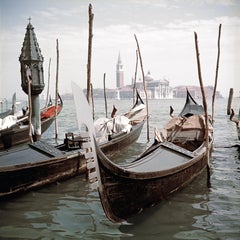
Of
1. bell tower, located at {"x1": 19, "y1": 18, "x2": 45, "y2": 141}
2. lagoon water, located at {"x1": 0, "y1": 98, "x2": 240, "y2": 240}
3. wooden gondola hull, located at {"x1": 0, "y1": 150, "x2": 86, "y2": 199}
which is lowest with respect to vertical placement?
lagoon water, located at {"x1": 0, "y1": 98, "x2": 240, "y2": 240}

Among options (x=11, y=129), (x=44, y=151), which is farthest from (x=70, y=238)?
(x=11, y=129)

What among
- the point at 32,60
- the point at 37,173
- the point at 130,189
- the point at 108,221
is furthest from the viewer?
the point at 32,60

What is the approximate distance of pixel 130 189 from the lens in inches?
122

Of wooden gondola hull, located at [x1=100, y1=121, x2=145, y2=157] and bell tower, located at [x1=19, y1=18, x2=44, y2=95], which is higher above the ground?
bell tower, located at [x1=19, y1=18, x2=44, y2=95]

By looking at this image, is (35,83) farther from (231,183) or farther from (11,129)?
(231,183)

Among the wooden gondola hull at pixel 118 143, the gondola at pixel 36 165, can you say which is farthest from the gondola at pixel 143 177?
the wooden gondola hull at pixel 118 143

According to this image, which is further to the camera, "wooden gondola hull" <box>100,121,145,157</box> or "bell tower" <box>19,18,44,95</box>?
"bell tower" <box>19,18,44,95</box>

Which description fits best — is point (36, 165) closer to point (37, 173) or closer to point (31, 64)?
point (37, 173)

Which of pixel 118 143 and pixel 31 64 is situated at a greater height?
pixel 31 64

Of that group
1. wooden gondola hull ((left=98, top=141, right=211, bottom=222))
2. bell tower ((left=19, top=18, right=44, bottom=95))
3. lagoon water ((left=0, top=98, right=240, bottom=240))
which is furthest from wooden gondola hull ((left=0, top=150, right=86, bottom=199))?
bell tower ((left=19, top=18, right=44, bottom=95))

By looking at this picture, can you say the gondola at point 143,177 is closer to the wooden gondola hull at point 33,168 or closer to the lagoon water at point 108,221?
the lagoon water at point 108,221

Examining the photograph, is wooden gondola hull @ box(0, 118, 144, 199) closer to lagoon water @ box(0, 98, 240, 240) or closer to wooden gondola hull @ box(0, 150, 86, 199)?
wooden gondola hull @ box(0, 150, 86, 199)

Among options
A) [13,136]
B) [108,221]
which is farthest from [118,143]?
[108,221]

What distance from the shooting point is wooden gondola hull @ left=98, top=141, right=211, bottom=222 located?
114 inches
